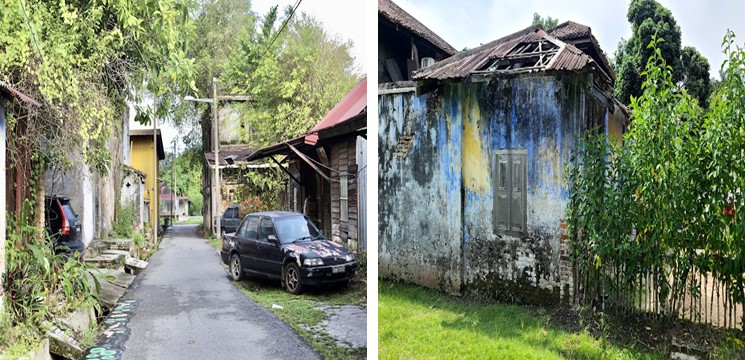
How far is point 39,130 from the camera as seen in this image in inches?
77.2

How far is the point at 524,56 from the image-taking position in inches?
94.4

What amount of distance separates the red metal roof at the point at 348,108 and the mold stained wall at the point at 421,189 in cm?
19

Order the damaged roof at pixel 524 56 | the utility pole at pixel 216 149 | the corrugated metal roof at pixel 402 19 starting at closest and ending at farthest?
the utility pole at pixel 216 149 < the damaged roof at pixel 524 56 < the corrugated metal roof at pixel 402 19

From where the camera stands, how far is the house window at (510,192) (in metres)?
2.43

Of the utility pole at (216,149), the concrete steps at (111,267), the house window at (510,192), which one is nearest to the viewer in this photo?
the concrete steps at (111,267)

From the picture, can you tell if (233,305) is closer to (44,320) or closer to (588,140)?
(44,320)

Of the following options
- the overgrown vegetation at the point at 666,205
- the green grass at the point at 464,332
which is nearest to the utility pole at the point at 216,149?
the green grass at the point at 464,332

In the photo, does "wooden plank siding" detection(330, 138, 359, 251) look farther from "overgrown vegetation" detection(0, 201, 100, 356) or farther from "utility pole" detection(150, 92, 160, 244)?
"overgrown vegetation" detection(0, 201, 100, 356)

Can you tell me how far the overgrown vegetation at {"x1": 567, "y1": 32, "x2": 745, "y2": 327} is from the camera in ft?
6.93

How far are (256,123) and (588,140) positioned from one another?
128 cm

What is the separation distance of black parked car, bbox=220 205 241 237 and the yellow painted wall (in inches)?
9.9

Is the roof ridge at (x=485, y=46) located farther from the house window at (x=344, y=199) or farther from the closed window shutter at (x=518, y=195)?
the house window at (x=344, y=199)

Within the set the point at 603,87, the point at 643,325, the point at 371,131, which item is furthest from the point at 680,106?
the point at 371,131

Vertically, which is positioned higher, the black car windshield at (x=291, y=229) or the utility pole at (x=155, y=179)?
the utility pole at (x=155, y=179)
